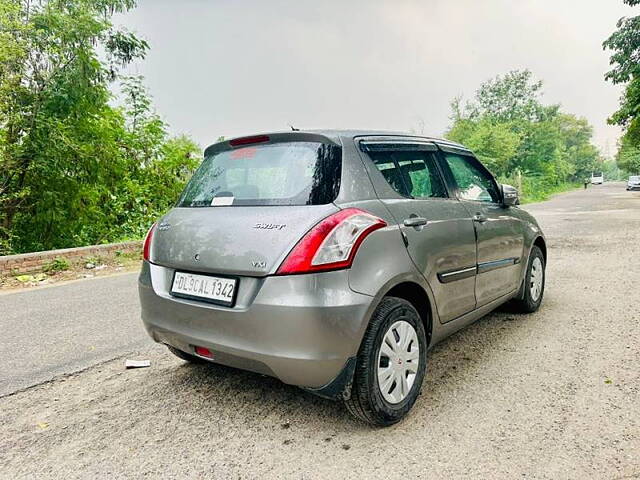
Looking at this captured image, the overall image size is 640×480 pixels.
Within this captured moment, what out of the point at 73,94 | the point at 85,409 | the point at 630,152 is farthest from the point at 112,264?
the point at 630,152

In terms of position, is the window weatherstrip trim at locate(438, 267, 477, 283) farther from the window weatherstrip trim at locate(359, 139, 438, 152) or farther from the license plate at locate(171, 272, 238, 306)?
the license plate at locate(171, 272, 238, 306)

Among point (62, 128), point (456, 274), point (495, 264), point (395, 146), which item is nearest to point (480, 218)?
point (495, 264)

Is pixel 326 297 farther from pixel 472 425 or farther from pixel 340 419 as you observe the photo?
pixel 472 425

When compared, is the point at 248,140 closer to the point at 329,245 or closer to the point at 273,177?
the point at 273,177

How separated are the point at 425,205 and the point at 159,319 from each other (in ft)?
5.72

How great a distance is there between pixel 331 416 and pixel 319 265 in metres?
0.95

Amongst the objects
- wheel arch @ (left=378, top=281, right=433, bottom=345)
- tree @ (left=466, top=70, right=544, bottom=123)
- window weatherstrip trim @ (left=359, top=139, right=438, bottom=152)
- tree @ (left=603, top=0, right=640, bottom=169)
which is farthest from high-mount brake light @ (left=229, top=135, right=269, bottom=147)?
tree @ (left=466, top=70, right=544, bottom=123)

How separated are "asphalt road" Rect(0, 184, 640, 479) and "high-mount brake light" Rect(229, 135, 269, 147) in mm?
1540

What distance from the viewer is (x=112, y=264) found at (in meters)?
8.02

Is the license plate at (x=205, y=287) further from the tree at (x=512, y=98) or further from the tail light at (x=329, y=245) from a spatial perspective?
the tree at (x=512, y=98)

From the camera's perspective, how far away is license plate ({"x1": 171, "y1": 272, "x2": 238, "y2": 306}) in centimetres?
226

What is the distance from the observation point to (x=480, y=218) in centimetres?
335

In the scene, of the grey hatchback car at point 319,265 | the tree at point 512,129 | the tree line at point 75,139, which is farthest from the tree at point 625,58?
the grey hatchback car at point 319,265

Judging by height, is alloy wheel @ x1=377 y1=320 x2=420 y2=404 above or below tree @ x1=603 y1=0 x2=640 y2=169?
below
